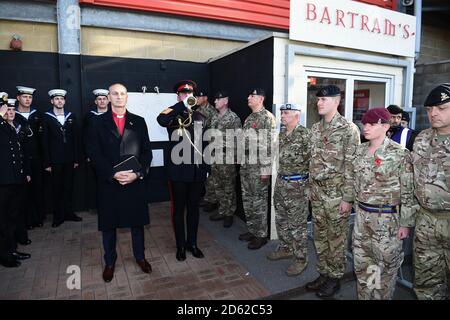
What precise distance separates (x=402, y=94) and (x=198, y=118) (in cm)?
371

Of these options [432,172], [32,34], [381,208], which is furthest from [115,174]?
[32,34]

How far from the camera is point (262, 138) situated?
12.7 feet

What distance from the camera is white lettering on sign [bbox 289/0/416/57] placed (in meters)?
4.05

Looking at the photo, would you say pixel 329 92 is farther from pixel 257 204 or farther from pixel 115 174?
pixel 115 174

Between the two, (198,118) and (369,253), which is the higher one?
(198,118)

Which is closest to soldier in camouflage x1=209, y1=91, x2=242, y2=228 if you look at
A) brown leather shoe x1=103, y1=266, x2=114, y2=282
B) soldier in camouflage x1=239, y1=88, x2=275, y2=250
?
soldier in camouflage x1=239, y1=88, x2=275, y2=250

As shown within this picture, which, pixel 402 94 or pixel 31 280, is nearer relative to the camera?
pixel 31 280

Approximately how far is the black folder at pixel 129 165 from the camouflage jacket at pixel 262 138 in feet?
4.75

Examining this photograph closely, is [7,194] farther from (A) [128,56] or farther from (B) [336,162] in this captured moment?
(B) [336,162]

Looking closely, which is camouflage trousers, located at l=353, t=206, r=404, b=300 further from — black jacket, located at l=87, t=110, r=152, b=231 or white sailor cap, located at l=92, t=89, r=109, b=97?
white sailor cap, located at l=92, t=89, r=109, b=97

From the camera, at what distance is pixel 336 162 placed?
288 cm

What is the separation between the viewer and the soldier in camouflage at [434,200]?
2342 mm

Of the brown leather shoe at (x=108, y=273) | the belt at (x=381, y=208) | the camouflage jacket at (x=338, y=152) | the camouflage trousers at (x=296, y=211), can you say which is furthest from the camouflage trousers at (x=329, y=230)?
the brown leather shoe at (x=108, y=273)
